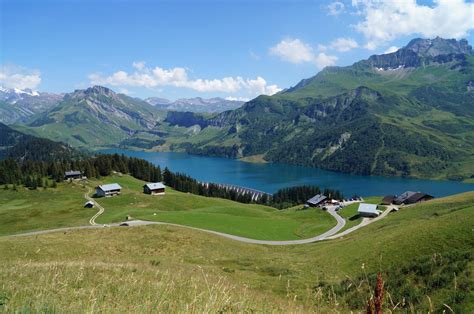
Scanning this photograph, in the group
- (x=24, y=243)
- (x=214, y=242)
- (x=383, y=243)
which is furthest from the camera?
(x=214, y=242)

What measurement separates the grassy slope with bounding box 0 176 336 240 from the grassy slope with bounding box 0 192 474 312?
19.8 meters

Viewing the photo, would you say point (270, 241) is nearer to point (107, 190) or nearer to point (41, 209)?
point (41, 209)

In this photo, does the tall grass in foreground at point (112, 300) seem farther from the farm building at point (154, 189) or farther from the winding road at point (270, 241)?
the farm building at point (154, 189)

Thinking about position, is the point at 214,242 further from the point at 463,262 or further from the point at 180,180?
the point at 180,180

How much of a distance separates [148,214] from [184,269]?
69728 mm

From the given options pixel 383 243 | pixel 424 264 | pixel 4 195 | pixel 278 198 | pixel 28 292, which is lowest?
pixel 278 198

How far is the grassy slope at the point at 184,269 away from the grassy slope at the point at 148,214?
778 inches

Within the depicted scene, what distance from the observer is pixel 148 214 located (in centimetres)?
8931

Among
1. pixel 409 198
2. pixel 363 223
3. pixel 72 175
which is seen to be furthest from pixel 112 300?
pixel 72 175

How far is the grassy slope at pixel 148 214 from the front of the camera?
78.9m

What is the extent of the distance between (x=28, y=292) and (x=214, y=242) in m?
46.1

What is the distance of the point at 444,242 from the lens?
28.8 m

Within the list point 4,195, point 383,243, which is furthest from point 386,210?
point 4,195

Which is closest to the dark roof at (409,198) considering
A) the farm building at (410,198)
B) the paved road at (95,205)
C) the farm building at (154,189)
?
the farm building at (410,198)
